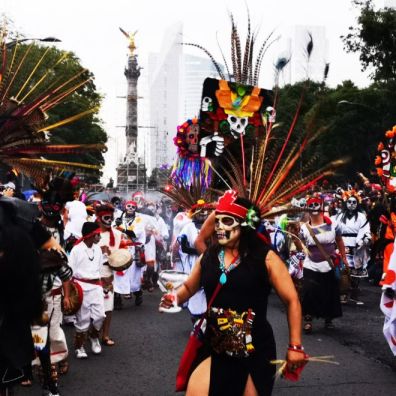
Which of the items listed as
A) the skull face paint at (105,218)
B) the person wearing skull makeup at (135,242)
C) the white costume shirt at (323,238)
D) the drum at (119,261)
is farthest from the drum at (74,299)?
the person wearing skull makeup at (135,242)

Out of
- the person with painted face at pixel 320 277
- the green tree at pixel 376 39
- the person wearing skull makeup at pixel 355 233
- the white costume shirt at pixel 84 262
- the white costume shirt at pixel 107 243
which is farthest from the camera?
the green tree at pixel 376 39

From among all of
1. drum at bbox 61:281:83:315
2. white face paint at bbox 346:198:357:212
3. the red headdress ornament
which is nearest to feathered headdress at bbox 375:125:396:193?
white face paint at bbox 346:198:357:212

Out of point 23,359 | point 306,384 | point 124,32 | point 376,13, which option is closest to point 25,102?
point 23,359

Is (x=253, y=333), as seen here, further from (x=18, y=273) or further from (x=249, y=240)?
(x=18, y=273)

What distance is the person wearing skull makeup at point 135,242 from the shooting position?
12.3m

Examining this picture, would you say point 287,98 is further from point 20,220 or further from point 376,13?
point 20,220

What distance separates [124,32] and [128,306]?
81.1 m

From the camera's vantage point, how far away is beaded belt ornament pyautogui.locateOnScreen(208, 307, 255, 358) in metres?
4.37

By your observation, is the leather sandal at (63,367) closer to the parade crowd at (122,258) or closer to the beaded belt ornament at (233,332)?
the parade crowd at (122,258)

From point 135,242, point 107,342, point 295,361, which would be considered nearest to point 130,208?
point 135,242

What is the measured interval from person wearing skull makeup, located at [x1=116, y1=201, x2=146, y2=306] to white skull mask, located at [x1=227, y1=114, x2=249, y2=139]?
3.67 m

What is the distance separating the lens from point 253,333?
14.5 ft

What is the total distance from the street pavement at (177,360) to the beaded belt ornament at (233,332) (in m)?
2.25

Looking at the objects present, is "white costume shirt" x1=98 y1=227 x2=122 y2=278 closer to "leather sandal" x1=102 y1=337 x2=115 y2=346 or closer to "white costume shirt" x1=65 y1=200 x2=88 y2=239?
"leather sandal" x1=102 y1=337 x2=115 y2=346
